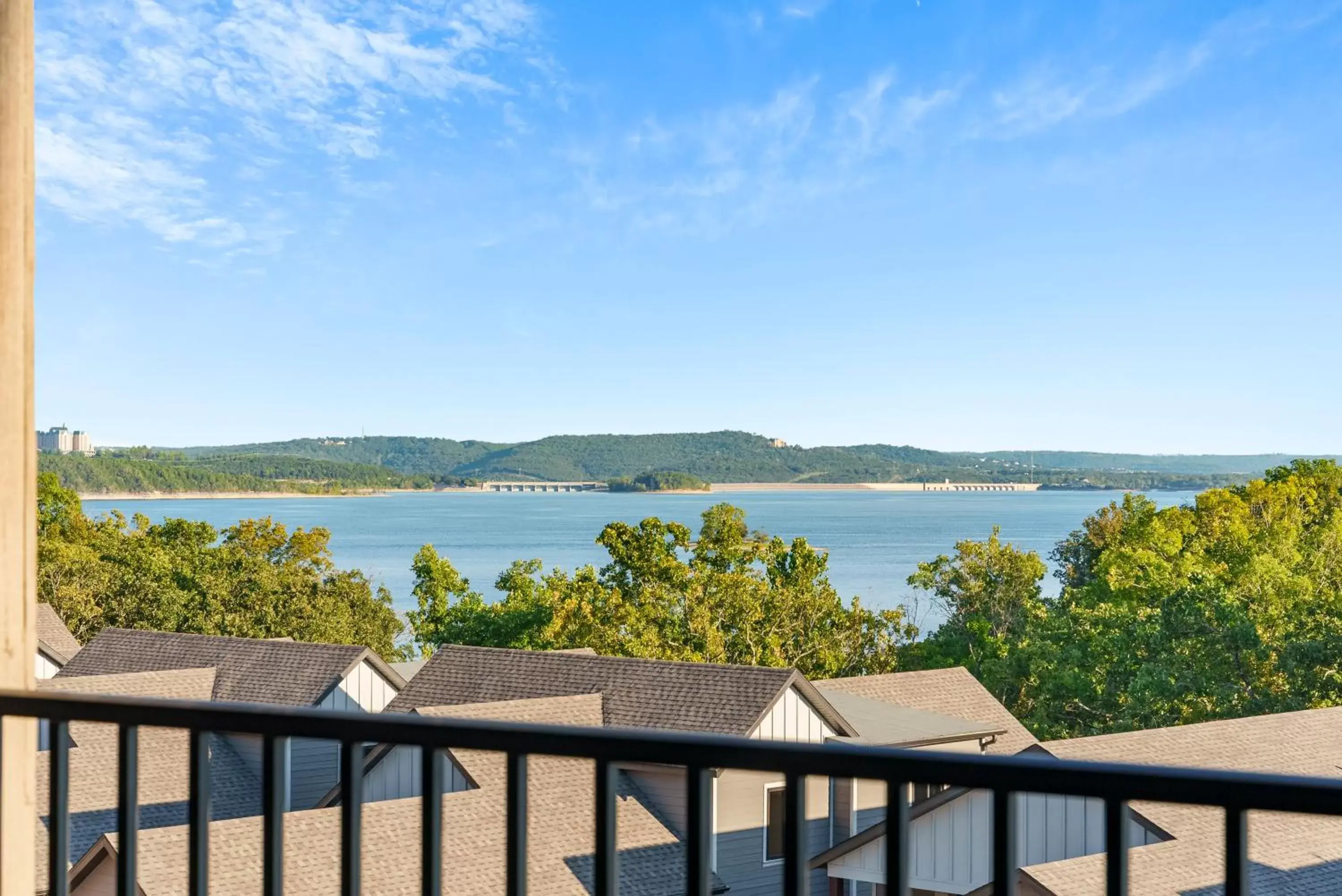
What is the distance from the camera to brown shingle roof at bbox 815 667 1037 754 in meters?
19.0

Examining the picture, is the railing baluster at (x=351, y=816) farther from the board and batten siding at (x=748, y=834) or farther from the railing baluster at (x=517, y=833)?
the board and batten siding at (x=748, y=834)

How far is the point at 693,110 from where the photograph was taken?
6362 centimetres

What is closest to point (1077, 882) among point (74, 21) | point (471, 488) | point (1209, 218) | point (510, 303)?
point (74, 21)

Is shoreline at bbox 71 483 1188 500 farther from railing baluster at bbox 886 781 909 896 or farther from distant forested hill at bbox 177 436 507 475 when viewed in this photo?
railing baluster at bbox 886 781 909 896

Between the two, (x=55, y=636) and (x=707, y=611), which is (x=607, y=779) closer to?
(x=55, y=636)

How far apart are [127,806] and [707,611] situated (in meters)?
26.8

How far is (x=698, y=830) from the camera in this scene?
1.54 metres

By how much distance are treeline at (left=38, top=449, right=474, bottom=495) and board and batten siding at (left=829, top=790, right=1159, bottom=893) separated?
2757 centimetres

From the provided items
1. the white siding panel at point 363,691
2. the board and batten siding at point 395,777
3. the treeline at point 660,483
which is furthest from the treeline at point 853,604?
the treeline at point 660,483

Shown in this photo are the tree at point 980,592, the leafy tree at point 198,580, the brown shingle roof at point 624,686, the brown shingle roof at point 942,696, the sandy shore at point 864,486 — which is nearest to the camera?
the brown shingle roof at point 624,686

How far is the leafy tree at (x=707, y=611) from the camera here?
1106 inches

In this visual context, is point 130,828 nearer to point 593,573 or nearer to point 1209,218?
point 593,573

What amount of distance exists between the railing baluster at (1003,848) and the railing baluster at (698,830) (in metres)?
0.34

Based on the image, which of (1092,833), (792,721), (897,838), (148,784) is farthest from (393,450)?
(897,838)
